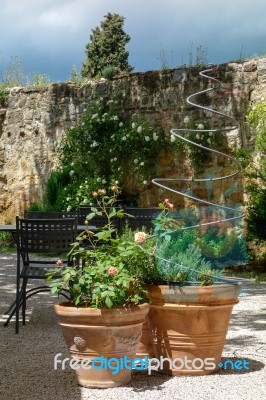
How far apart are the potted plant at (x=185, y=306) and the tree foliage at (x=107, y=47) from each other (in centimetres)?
1622

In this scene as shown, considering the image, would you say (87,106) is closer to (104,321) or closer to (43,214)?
(43,214)

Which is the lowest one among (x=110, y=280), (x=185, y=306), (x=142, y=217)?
(x=185, y=306)

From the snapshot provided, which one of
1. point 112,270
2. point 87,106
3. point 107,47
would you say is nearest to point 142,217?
point 112,270

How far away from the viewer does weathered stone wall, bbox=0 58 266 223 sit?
10.1 m

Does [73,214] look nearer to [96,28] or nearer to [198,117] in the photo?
[198,117]

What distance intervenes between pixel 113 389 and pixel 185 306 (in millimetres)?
603

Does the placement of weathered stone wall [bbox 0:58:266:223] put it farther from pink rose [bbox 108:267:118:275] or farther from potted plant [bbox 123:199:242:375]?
pink rose [bbox 108:267:118:275]

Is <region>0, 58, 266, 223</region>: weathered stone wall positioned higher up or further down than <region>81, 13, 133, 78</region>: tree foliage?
further down

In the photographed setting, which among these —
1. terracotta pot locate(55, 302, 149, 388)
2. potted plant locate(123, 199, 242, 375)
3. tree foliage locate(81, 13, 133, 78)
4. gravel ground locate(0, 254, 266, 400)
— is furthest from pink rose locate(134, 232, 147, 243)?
tree foliage locate(81, 13, 133, 78)

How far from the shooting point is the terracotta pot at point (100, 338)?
3842 millimetres

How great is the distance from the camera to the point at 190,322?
4.07 meters

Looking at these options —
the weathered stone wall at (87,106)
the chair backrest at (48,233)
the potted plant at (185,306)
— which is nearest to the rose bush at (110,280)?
the potted plant at (185,306)

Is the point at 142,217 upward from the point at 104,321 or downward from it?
upward

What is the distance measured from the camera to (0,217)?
1298cm
